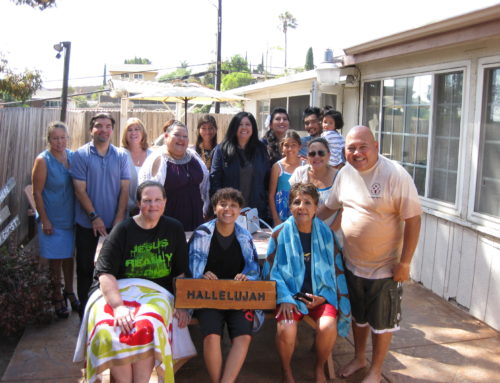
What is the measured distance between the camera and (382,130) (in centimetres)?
652

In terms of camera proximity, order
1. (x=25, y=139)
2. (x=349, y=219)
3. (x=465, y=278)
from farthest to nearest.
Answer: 1. (x=25, y=139)
2. (x=465, y=278)
3. (x=349, y=219)

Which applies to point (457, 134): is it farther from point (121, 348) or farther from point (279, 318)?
point (121, 348)

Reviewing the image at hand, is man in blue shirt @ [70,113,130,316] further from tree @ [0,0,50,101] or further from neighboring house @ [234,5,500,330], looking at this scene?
tree @ [0,0,50,101]

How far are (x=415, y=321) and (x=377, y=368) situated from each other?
53.5 inches

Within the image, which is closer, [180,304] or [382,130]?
[180,304]

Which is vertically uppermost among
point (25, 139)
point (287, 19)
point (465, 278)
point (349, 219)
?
point (287, 19)

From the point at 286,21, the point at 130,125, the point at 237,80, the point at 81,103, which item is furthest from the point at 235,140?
the point at 286,21

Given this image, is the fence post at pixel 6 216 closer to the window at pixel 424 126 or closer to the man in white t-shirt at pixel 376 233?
the man in white t-shirt at pixel 376 233

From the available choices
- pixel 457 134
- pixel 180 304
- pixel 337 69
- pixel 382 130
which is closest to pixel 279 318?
pixel 180 304

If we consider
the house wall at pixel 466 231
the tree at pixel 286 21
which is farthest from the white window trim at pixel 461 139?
the tree at pixel 286 21

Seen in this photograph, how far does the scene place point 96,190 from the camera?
4125 mm

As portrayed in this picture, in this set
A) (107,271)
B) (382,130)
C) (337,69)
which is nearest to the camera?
(107,271)

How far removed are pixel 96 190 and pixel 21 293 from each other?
3.30 feet

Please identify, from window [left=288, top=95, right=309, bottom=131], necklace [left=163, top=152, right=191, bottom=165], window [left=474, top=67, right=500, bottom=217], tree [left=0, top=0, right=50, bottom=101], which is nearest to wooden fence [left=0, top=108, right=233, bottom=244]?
necklace [left=163, top=152, right=191, bottom=165]
